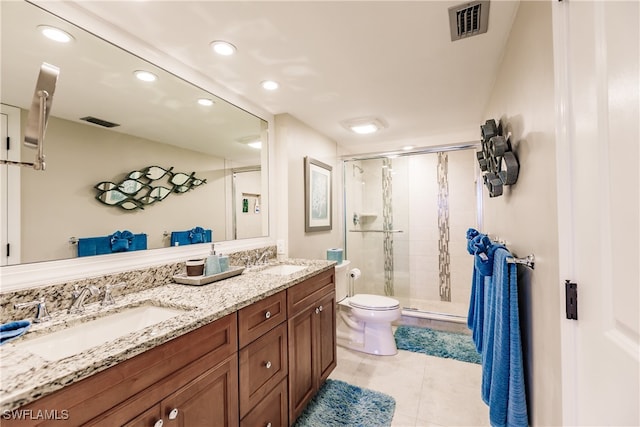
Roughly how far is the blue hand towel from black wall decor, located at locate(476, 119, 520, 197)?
2040mm

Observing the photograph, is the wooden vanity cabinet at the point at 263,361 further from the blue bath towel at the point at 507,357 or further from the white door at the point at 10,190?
the blue bath towel at the point at 507,357

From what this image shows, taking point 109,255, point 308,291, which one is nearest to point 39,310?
point 109,255

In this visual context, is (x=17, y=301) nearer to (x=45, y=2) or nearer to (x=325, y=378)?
(x=45, y=2)

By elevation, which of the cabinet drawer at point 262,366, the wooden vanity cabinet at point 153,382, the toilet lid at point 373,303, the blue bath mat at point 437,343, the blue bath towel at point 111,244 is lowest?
the blue bath mat at point 437,343

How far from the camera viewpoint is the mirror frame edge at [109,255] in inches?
42.6

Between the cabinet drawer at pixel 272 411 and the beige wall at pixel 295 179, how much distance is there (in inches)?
44.6

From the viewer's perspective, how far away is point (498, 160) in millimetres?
1519

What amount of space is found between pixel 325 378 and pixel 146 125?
2013 mm

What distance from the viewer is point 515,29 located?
135 centimetres

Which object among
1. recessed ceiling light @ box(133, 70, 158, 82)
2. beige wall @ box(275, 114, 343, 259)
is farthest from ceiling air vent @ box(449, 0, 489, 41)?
recessed ceiling light @ box(133, 70, 158, 82)

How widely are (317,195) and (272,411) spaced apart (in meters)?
1.92

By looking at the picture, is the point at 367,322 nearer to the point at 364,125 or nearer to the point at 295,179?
the point at 295,179

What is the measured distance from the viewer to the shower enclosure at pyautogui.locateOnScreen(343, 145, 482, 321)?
11.5 ft

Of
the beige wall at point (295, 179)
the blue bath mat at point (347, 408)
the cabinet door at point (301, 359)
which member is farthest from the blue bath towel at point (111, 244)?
the blue bath mat at point (347, 408)
